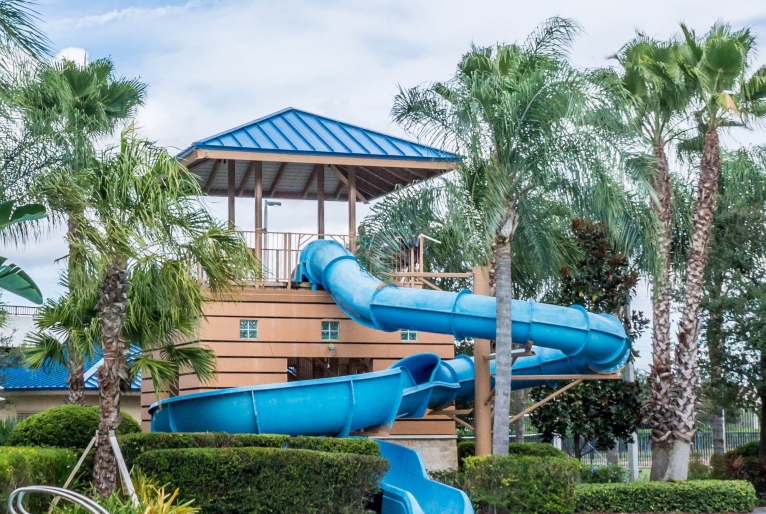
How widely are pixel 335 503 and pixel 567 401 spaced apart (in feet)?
29.6

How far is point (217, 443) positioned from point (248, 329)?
234 inches

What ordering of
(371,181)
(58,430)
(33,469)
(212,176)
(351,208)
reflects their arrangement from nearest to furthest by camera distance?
1. (33,469)
2. (58,430)
3. (351,208)
4. (212,176)
5. (371,181)

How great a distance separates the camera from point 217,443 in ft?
51.0

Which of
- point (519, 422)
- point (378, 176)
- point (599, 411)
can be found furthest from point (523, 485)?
point (519, 422)

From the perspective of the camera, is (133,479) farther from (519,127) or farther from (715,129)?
(715,129)

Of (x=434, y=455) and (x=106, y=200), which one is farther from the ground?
(x=106, y=200)

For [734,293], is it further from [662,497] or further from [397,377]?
[397,377]

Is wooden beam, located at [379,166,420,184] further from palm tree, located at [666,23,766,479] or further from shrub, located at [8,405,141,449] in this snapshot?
shrub, located at [8,405,141,449]

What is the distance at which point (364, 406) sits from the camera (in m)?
18.0

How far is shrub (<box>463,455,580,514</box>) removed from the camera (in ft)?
53.9

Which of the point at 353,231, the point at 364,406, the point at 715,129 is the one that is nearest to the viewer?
the point at 364,406

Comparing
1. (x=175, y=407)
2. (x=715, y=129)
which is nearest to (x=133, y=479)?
(x=175, y=407)

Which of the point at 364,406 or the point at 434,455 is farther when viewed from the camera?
the point at 434,455

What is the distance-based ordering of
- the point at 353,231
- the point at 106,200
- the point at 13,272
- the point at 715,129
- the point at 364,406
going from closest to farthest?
the point at 13,272
the point at 106,200
the point at 364,406
the point at 715,129
the point at 353,231
